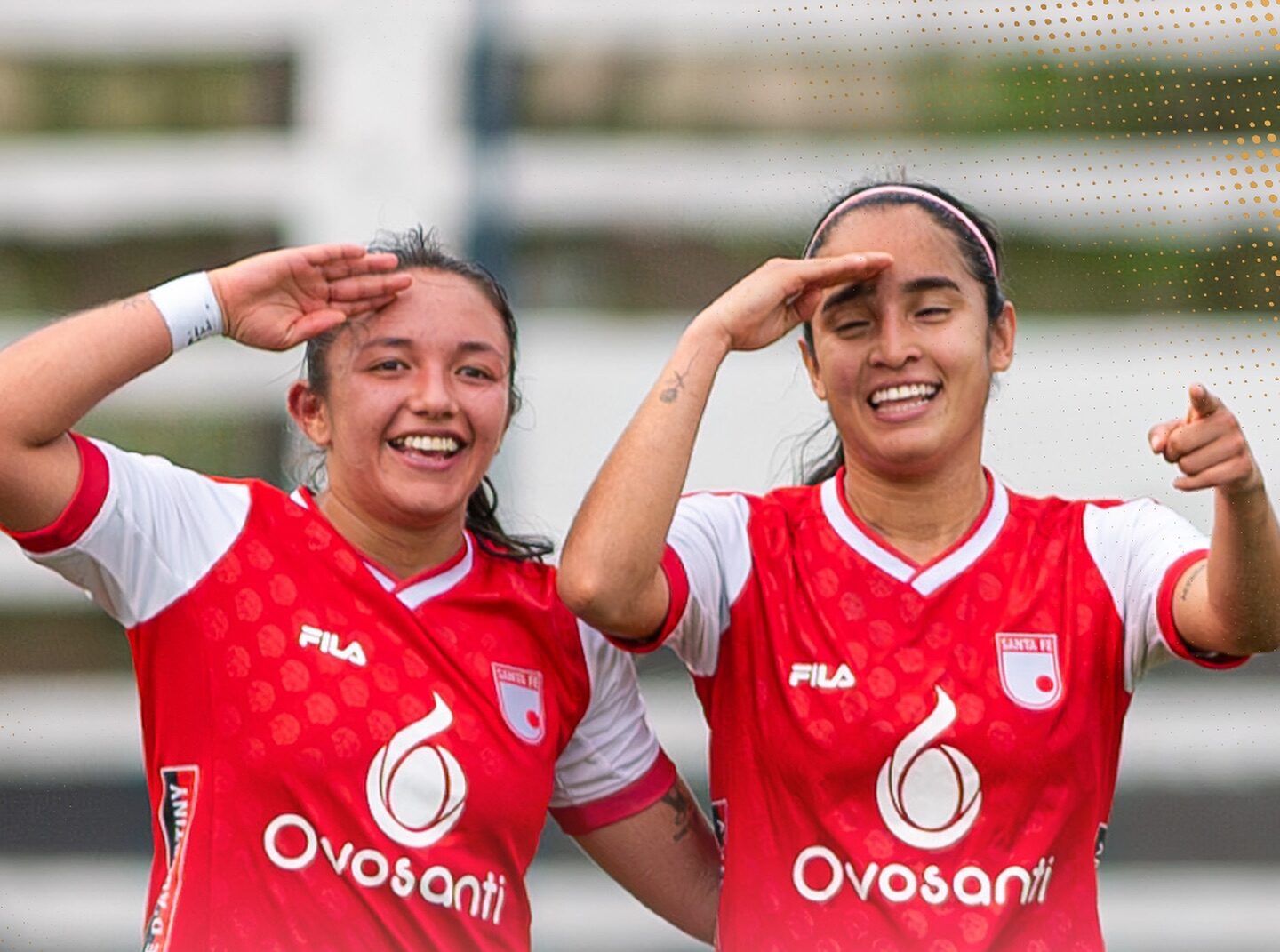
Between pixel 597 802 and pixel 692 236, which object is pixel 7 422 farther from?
pixel 692 236

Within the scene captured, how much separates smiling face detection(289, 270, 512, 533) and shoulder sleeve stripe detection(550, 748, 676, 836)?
0.45 m

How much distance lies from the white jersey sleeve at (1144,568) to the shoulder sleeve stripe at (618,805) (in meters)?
0.66

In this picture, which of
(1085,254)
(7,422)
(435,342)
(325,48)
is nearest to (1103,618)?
(435,342)

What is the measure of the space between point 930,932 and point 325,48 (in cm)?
360

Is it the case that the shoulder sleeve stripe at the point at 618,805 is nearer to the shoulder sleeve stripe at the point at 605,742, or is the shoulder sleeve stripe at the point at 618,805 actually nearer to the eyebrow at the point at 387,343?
the shoulder sleeve stripe at the point at 605,742

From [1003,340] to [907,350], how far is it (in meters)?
0.20

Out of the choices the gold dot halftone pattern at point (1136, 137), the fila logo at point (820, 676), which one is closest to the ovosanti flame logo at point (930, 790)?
the fila logo at point (820, 676)

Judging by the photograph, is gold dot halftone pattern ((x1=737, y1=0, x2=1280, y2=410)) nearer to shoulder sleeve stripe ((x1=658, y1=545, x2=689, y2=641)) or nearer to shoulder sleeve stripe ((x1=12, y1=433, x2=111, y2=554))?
shoulder sleeve stripe ((x1=658, y1=545, x2=689, y2=641))

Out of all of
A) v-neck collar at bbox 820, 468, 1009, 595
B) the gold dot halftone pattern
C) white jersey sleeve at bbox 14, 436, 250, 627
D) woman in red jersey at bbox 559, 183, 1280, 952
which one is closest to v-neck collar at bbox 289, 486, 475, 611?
white jersey sleeve at bbox 14, 436, 250, 627

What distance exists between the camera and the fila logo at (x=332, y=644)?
2.25 meters

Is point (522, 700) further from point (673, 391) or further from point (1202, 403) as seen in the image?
point (1202, 403)

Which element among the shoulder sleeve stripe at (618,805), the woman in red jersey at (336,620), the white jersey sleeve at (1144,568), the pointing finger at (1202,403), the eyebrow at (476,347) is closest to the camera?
the pointing finger at (1202,403)

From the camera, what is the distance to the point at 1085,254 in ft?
15.2

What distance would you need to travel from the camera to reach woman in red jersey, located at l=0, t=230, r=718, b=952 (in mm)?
2170
